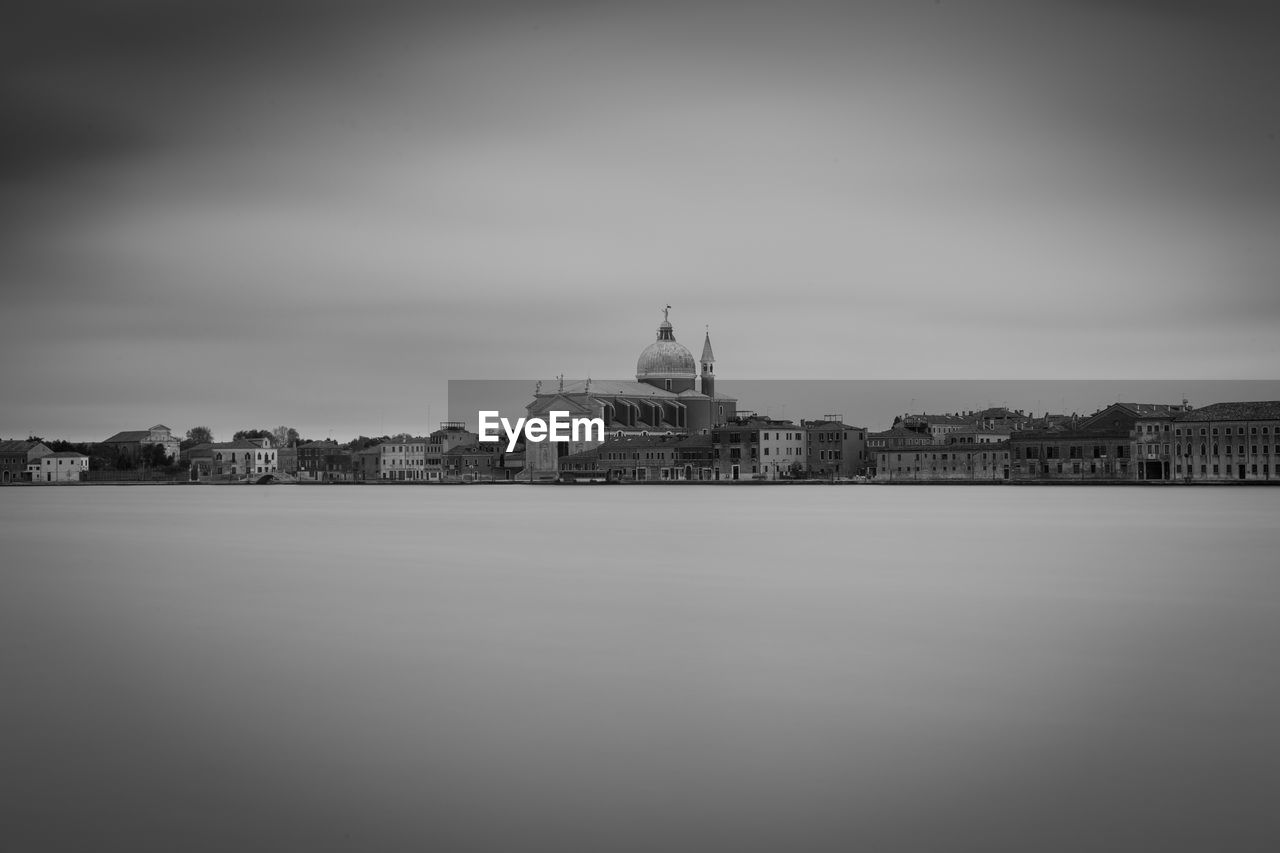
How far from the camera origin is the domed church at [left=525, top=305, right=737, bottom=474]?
271 ft

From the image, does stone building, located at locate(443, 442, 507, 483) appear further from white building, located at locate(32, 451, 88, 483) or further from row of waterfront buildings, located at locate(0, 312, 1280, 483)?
white building, located at locate(32, 451, 88, 483)

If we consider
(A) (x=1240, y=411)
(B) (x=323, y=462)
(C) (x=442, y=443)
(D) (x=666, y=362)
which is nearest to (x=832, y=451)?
(D) (x=666, y=362)

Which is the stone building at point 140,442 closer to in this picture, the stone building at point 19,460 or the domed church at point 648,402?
the stone building at point 19,460

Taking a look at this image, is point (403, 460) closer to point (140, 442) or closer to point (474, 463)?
point (474, 463)

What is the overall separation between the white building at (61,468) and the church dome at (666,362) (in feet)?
145

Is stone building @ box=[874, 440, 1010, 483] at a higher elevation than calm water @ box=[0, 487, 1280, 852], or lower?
higher

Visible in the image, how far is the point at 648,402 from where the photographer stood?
85.1 meters

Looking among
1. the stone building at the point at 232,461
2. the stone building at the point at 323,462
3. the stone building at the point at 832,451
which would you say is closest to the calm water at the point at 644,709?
the stone building at the point at 832,451

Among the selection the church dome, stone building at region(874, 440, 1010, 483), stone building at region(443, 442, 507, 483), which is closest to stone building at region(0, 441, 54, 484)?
stone building at region(443, 442, 507, 483)

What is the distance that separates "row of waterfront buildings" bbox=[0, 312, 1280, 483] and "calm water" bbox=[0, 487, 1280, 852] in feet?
177

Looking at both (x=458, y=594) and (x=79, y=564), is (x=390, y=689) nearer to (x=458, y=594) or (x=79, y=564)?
(x=458, y=594)

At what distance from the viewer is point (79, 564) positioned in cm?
1923

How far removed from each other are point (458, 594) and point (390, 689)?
614 cm

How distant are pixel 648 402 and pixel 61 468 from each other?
153 feet
